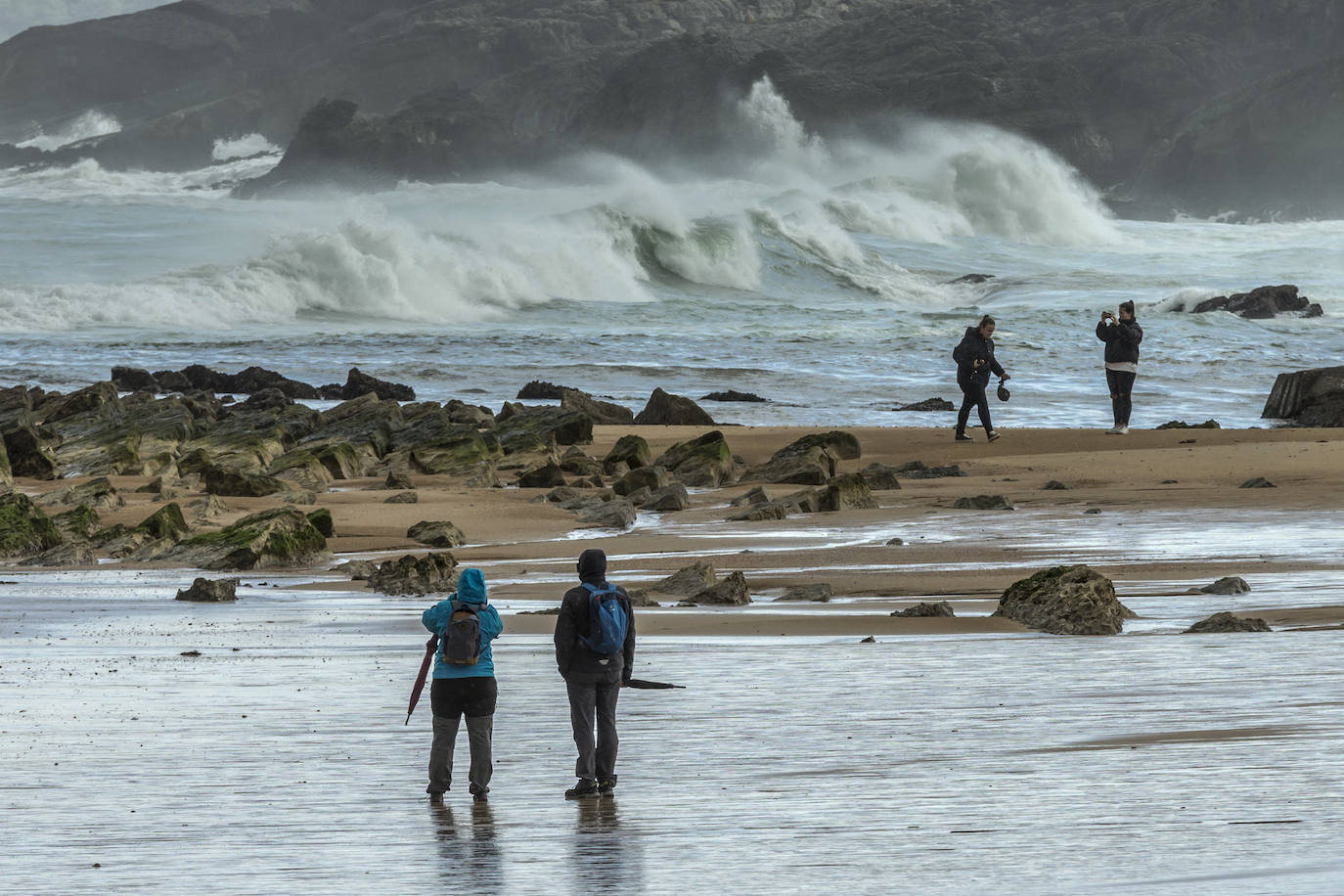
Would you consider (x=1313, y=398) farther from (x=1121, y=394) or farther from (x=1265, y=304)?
(x=1265, y=304)

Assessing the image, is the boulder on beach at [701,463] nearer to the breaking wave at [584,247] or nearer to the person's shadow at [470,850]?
the person's shadow at [470,850]

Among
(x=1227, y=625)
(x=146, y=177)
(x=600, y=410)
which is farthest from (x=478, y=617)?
(x=146, y=177)

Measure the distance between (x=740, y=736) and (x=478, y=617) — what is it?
3.67ft

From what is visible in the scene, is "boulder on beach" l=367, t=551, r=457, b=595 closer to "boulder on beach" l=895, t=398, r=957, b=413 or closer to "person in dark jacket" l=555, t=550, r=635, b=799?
"person in dark jacket" l=555, t=550, r=635, b=799

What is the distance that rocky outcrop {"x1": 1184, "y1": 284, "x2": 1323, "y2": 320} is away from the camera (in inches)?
1820

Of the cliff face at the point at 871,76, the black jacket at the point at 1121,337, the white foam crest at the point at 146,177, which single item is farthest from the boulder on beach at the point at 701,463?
the white foam crest at the point at 146,177

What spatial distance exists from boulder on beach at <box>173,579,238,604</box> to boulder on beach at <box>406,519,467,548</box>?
96.0 inches

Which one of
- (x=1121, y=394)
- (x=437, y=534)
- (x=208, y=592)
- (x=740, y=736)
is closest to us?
(x=740, y=736)

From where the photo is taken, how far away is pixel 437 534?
1245cm

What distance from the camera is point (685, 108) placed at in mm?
148750

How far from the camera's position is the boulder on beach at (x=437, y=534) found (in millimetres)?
12430

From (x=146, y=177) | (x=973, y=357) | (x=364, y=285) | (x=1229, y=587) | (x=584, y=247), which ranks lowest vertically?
(x=1229, y=587)

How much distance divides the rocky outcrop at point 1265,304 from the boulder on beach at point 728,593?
3868 centimetres

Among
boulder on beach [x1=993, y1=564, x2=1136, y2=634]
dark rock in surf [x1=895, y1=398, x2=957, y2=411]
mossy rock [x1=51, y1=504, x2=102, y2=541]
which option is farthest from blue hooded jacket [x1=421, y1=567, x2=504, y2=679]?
dark rock in surf [x1=895, y1=398, x2=957, y2=411]
